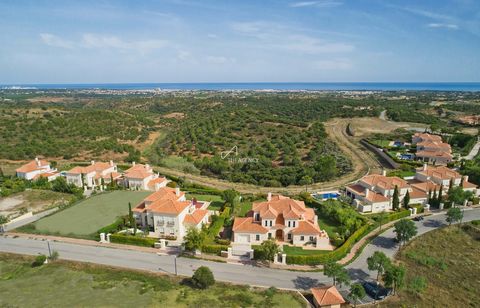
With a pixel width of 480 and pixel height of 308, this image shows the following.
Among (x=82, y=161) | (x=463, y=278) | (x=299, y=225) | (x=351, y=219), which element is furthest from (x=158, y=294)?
(x=82, y=161)

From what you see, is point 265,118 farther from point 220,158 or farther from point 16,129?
point 16,129

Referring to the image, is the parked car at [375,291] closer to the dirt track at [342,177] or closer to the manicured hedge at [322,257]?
the manicured hedge at [322,257]

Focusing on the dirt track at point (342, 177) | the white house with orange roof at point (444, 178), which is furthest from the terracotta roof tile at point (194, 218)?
the white house with orange roof at point (444, 178)

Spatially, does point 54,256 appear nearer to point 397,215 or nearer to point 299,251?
point 299,251

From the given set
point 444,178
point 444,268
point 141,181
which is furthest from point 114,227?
point 444,178

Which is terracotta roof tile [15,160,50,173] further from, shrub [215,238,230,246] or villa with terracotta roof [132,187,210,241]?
shrub [215,238,230,246]

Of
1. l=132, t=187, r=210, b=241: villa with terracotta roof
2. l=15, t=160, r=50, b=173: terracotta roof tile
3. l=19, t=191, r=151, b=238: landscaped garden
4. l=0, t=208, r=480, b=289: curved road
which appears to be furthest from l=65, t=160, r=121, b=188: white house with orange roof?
l=0, t=208, r=480, b=289: curved road
